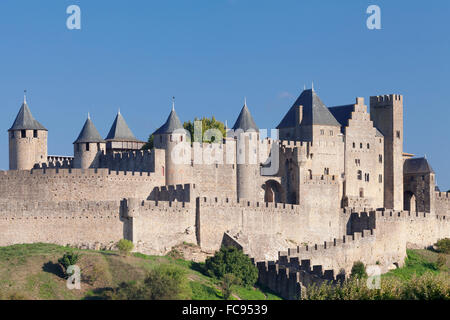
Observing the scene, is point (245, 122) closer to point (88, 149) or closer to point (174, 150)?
point (174, 150)

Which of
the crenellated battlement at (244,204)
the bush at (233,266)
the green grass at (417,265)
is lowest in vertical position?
the green grass at (417,265)

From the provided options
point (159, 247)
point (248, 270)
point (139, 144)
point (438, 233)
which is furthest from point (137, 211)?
point (438, 233)

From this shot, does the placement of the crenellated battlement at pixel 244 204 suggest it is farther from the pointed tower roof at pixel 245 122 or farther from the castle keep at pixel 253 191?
the pointed tower roof at pixel 245 122

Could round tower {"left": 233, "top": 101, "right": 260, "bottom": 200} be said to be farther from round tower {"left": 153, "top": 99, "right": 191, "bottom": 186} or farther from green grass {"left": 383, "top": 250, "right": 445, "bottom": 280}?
green grass {"left": 383, "top": 250, "right": 445, "bottom": 280}

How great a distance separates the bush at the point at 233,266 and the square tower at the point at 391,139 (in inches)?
Result: 850

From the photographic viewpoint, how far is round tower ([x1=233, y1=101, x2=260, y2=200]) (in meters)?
78.4

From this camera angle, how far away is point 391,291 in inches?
2386

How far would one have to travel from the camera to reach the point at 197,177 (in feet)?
252

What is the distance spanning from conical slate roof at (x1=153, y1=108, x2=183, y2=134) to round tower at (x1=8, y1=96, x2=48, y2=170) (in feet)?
25.7

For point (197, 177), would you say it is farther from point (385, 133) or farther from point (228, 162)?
point (385, 133)

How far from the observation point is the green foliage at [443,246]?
271ft

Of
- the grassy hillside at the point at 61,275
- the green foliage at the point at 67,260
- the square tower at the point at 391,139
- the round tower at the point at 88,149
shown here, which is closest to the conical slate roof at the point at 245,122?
the round tower at the point at 88,149

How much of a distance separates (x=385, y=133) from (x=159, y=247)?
2695cm
